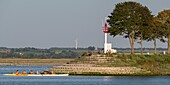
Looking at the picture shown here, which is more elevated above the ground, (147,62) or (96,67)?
(147,62)

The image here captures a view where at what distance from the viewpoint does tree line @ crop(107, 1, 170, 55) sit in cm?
17275

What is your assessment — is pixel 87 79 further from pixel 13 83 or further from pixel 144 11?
pixel 144 11

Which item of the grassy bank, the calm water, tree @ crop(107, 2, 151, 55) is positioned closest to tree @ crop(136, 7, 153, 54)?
tree @ crop(107, 2, 151, 55)

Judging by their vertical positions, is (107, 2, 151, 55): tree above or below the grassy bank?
above

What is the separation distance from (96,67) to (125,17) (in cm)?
1529

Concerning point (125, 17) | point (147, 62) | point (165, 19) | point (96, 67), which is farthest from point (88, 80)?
point (165, 19)

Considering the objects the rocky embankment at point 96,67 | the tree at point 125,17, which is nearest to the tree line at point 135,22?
the tree at point 125,17

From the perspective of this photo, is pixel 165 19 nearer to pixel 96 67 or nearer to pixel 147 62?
pixel 147 62

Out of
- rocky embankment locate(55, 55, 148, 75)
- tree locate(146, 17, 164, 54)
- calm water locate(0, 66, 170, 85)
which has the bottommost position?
calm water locate(0, 66, 170, 85)

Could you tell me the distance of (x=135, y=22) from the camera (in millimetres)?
173875

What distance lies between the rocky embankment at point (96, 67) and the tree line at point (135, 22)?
12.0 metres

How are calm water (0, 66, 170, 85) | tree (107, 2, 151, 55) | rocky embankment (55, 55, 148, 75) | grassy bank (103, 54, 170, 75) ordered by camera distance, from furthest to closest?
1. tree (107, 2, 151, 55)
2. grassy bank (103, 54, 170, 75)
3. rocky embankment (55, 55, 148, 75)
4. calm water (0, 66, 170, 85)

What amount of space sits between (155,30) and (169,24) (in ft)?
10.5

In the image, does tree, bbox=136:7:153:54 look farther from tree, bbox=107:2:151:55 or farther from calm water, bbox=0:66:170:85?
calm water, bbox=0:66:170:85
